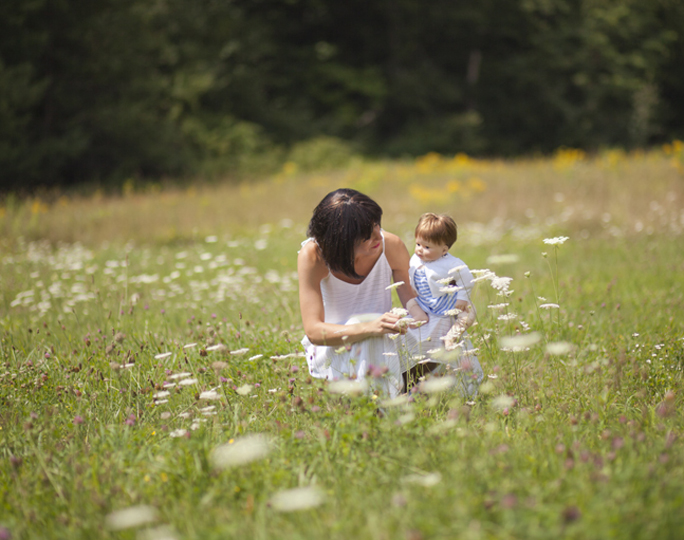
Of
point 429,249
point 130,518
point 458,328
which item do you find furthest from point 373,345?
point 130,518

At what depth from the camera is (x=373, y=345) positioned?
2.28 m

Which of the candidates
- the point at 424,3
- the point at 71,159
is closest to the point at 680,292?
the point at 71,159

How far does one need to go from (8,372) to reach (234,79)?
734 inches

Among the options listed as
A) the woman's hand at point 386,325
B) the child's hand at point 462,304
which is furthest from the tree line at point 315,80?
the child's hand at point 462,304

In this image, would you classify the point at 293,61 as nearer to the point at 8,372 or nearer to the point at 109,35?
the point at 109,35

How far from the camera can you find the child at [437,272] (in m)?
2.29

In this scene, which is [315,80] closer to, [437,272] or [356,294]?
[356,294]

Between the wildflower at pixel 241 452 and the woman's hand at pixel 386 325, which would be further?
the woman's hand at pixel 386 325

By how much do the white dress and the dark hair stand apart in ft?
0.55

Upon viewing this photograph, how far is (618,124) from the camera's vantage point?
26.2 metres

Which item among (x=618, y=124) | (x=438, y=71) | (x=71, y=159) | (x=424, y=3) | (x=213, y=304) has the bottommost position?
(x=213, y=304)

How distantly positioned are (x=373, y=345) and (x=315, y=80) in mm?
23449

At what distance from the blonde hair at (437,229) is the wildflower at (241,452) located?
3.71ft

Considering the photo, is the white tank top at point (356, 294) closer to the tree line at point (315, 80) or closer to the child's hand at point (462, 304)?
the child's hand at point (462, 304)
